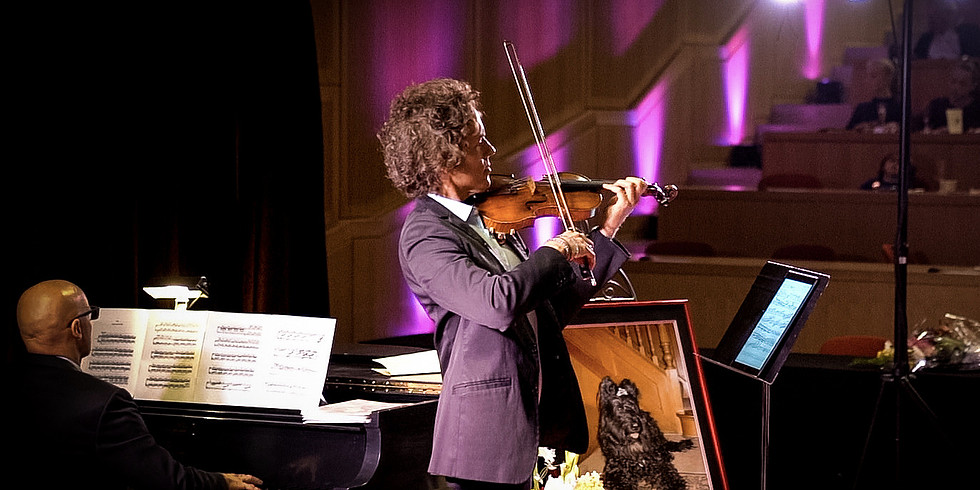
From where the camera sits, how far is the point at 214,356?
8.81ft

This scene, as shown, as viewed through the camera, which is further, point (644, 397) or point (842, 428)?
point (842, 428)

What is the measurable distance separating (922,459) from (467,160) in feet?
8.33

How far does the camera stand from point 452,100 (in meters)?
2.24

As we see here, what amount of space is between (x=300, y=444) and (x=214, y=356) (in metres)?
0.31

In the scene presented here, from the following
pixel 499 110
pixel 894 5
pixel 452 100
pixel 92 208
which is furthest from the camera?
pixel 894 5

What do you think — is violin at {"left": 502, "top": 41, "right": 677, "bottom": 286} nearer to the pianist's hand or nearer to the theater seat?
the pianist's hand

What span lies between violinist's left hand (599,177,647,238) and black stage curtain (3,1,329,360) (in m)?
1.95

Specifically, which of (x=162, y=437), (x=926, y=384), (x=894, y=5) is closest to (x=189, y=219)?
(x=162, y=437)

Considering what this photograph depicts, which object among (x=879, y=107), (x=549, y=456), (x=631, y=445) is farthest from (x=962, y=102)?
(x=549, y=456)

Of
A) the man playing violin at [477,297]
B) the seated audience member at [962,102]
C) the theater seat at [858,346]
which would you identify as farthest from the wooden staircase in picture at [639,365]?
the seated audience member at [962,102]

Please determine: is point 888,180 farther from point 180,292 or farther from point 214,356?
point 214,356

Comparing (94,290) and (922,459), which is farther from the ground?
(94,290)

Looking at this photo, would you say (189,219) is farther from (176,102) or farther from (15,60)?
(15,60)

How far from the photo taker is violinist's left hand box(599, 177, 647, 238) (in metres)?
2.38
